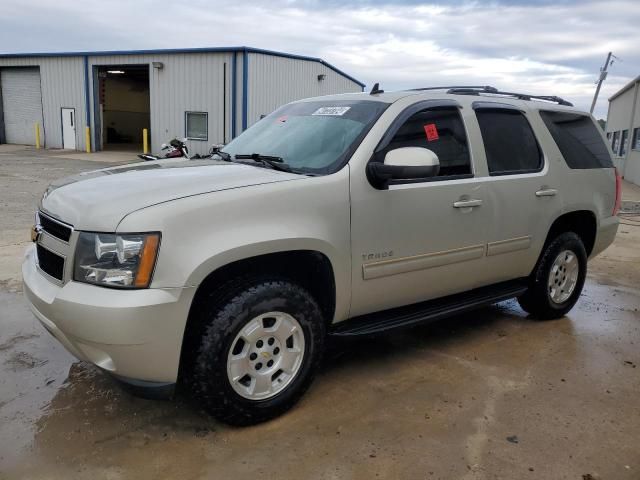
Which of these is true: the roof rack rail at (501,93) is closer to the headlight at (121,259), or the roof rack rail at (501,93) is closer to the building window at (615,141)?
the headlight at (121,259)

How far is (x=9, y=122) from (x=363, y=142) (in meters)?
30.8

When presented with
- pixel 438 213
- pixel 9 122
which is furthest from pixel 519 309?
pixel 9 122

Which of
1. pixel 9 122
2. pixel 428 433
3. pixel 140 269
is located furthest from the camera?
pixel 9 122

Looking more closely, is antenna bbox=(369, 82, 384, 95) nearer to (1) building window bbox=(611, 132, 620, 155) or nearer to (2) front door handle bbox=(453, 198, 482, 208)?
(2) front door handle bbox=(453, 198, 482, 208)

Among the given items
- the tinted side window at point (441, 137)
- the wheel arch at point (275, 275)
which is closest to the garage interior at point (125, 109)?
the tinted side window at point (441, 137)

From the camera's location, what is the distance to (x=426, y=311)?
12.1 ft

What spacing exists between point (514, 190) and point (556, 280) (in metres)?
1.17

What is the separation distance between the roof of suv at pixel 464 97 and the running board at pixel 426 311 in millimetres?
1396

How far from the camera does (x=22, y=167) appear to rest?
58.3ft

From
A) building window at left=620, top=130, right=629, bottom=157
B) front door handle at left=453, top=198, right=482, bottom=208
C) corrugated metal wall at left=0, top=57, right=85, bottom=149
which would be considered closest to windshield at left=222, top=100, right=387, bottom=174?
front door handle at left=453, top=198, right=482, bottom=208

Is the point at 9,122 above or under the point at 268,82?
under

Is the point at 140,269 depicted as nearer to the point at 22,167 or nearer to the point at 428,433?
the point at 428,433

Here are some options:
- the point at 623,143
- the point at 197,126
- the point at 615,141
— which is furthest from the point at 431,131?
the point at 615,141

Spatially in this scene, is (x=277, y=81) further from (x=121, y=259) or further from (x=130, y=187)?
(x=121, y=259)
